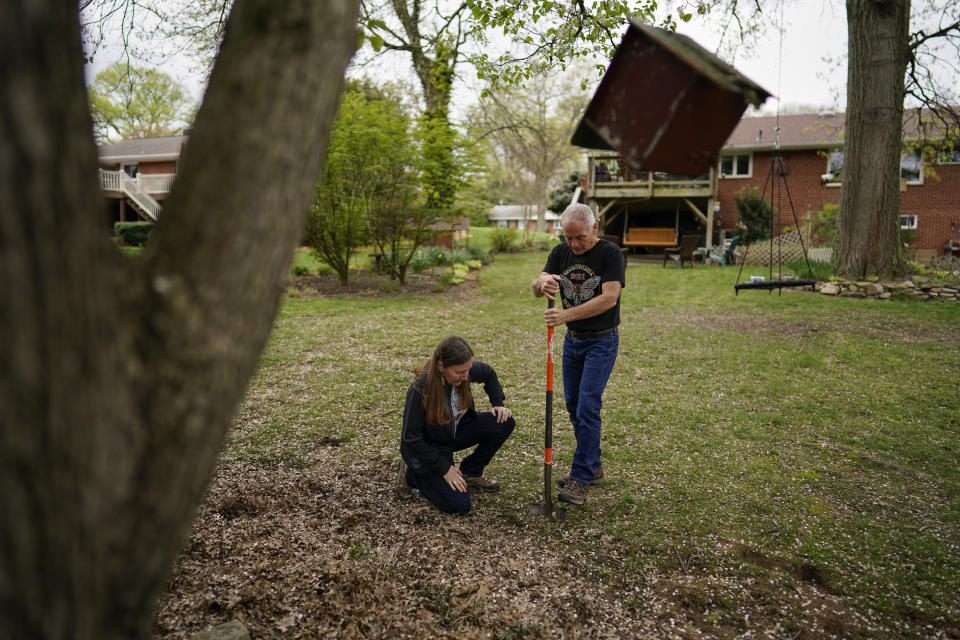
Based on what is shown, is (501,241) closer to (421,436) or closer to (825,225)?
(825,225)

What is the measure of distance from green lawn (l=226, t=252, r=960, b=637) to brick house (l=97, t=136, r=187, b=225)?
20348 mm

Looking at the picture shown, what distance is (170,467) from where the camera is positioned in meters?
1.13

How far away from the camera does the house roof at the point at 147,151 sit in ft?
102

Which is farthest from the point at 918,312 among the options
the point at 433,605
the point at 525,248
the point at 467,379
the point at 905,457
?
the point at 525,248

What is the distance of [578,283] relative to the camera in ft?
13.9

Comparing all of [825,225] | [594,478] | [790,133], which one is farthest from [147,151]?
[594,478]

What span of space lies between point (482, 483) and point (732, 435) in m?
2.52

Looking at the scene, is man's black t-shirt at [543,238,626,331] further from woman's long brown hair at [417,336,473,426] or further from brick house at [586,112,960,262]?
brick house at [586,112,960,262]

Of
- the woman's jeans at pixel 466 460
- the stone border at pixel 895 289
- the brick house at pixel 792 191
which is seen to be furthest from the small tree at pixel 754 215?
the woman's jeans at pixel 466 460

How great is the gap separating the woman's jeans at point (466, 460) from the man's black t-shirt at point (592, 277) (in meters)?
0.91

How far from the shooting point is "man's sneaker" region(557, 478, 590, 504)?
13.4ft

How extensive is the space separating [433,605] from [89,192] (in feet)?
8.69

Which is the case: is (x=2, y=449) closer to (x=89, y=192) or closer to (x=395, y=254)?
(x=89, y=192)

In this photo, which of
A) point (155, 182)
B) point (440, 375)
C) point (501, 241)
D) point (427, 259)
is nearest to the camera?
point (440, 375)
